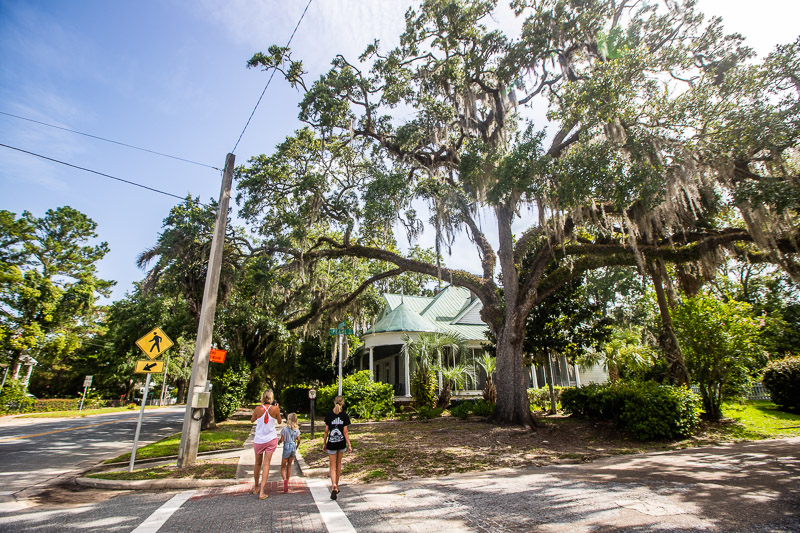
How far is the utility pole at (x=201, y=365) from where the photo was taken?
8.52 m

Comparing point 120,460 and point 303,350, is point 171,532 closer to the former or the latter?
point 120,460

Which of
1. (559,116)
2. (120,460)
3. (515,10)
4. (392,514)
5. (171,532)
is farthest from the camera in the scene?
(515,10)

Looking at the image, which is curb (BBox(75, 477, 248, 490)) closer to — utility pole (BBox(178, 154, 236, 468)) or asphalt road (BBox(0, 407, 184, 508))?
utility pole (BBox(178, 154, 236, 468))

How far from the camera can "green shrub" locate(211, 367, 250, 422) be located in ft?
56.2

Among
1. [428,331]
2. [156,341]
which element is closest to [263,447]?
[156,341]

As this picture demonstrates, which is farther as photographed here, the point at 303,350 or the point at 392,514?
the point at 303,350

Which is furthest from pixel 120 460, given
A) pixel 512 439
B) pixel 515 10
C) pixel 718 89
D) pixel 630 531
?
pixel 718 89

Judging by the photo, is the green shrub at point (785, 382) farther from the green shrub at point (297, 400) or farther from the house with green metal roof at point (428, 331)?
the green shrub at point (297, 400)

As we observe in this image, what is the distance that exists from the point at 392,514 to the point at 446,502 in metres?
0.84

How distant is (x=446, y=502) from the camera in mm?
5113

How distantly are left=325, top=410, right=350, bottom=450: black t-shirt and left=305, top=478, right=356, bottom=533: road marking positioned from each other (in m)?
0.70

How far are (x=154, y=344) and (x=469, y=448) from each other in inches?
309

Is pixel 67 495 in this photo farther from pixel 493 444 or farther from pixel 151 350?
pixel 493 444

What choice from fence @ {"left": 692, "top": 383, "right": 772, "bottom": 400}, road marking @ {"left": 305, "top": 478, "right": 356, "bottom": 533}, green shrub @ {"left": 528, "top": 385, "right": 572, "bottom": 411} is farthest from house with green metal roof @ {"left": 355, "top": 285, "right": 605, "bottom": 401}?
road marking @ {"left": 305, "top": 478, "right": 356, "bottom": 533}
